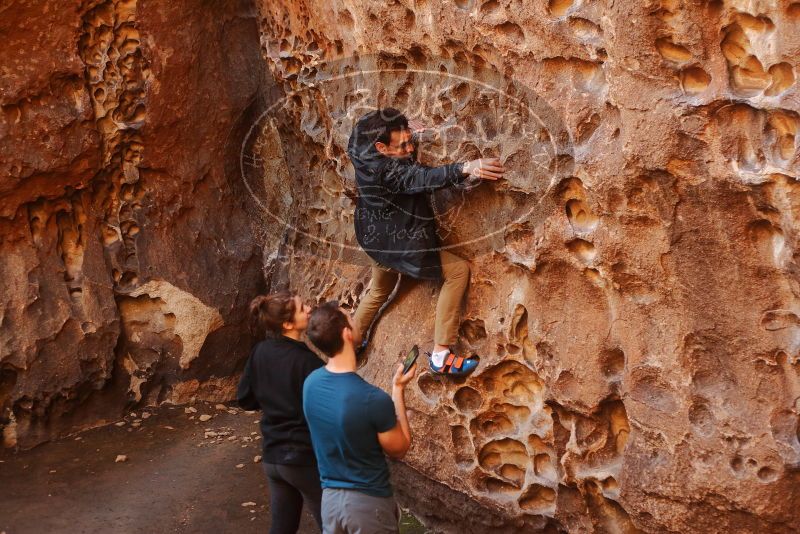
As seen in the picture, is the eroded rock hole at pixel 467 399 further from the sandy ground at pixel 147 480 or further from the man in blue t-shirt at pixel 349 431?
the man in blue t-shirt at pixel 349 431

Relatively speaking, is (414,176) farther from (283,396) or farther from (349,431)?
(349,431)

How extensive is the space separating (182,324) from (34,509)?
1555mm

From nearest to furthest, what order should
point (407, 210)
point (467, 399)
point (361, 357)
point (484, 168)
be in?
point (484, 168)
point (407, 210)
point (467, 399)
point (361, 357)

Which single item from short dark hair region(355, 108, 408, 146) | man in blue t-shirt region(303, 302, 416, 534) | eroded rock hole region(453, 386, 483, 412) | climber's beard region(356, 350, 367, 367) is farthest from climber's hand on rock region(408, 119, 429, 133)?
man in blue t-shirt region(303, 302, 416, 534)

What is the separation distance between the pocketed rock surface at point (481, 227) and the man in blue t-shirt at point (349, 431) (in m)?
1.17

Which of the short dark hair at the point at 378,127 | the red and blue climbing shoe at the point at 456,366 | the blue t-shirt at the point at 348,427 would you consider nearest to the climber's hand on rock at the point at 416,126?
the short dark hair at the point at 378,127

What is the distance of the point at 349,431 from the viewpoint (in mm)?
3287

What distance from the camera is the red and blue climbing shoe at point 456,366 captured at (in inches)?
186

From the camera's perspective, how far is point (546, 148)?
167 inches

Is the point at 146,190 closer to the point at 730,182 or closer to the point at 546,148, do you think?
the point at 546,148

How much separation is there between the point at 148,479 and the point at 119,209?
67.0 inches

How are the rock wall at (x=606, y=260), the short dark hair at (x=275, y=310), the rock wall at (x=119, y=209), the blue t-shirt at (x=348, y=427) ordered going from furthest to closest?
1. the rock wall at (x=119, y=209)
2. the short dark hair at (x=275, y=310)
3. the rock wall at (x=606, y=260)
4. the blue t-shirt at (x=348, y=427)

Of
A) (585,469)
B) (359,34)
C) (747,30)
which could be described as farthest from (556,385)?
(359,34)

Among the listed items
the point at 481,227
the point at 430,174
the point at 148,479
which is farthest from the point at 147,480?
the point at 430,174
